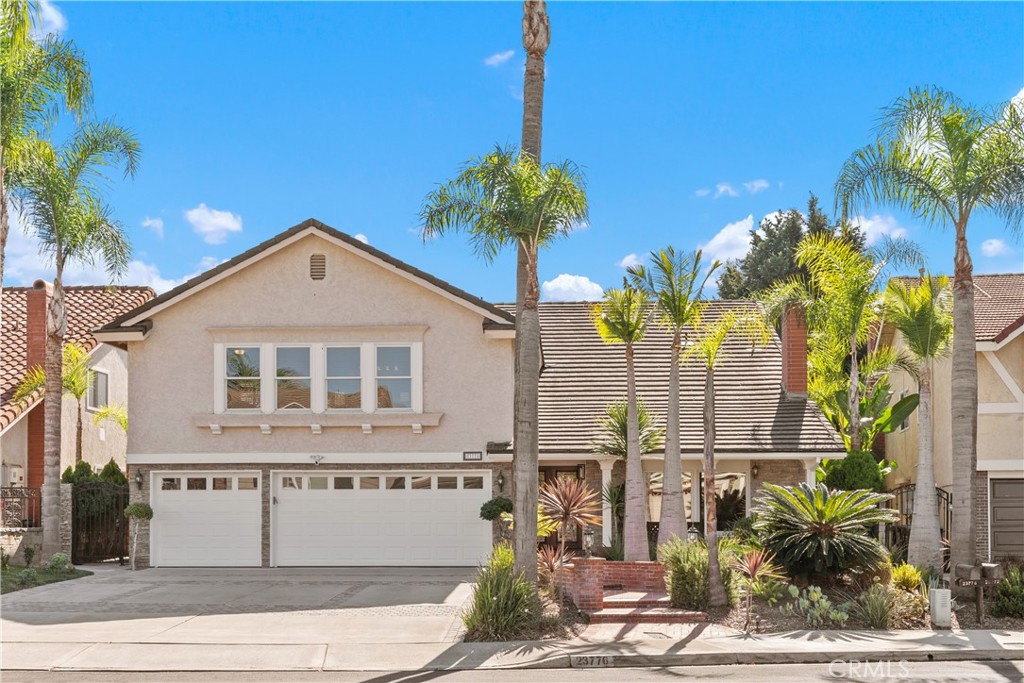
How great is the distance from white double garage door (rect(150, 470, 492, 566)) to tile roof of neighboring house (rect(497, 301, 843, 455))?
2.52 metres

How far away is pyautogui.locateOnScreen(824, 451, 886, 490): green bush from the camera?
79.2 feet

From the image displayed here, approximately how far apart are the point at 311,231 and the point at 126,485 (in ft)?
24.6

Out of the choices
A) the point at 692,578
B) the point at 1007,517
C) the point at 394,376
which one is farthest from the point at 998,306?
the point at 394,376

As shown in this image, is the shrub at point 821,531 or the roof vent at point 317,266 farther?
the roof vent at point 317,266

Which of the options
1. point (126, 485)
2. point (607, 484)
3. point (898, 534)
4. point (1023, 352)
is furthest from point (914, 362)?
point (126, 485)

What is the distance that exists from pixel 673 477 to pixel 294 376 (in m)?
9.26

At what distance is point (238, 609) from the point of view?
17.3 metres

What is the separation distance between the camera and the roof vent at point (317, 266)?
78.4ft

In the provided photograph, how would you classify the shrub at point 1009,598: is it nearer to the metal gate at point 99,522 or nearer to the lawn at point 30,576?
the lawn at point 30,576

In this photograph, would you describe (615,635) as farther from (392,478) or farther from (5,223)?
→ (5,223)

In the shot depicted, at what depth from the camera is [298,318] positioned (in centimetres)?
2375

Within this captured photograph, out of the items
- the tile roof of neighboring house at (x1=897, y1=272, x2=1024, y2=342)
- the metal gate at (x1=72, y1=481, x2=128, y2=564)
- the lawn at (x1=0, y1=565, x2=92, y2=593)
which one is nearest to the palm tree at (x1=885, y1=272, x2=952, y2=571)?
the tile roof of neighboring house at (x1=897, y1=272, x2=1024, y2=342)

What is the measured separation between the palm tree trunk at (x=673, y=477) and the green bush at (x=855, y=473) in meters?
7.19

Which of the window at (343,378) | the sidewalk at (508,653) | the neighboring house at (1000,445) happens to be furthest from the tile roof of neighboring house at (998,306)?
the window at (343,378)
